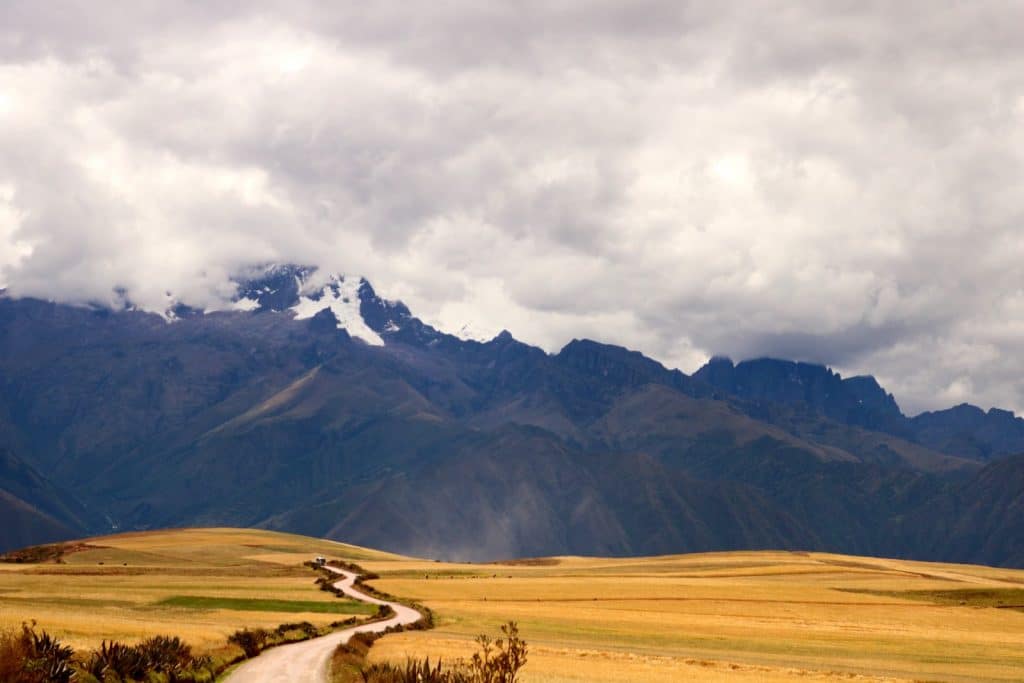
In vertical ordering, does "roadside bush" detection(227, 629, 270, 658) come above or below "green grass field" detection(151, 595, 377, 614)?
below

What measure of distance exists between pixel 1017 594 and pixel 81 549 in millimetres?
146834

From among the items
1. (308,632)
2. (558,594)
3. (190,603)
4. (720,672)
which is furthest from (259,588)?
(720,672)

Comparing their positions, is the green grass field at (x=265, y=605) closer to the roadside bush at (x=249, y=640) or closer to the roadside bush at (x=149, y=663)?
the roadside bush at (x=249, y=640)

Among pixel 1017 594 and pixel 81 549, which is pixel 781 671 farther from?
pixel 81 549

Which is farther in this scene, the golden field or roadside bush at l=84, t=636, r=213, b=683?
the golden field

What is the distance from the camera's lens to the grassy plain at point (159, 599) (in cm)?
5844

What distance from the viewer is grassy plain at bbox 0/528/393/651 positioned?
192 feet

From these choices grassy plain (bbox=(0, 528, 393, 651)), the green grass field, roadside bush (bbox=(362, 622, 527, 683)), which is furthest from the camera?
the green grass field

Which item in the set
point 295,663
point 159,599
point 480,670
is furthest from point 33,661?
point 159,599

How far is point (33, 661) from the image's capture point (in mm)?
34562

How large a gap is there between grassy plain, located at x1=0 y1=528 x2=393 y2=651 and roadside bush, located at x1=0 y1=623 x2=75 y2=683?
1048cm

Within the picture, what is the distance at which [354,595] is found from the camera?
123 meters

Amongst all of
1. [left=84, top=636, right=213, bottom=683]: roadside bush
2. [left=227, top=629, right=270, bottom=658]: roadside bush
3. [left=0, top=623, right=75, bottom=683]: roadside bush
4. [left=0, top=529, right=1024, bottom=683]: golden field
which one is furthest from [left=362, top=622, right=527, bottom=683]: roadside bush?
[left=227, top=629, right=270, bottom=658]: roadside bush

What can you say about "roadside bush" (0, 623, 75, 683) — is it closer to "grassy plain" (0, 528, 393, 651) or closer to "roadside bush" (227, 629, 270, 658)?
"grassy plain" (0, 528, 393, 651)
